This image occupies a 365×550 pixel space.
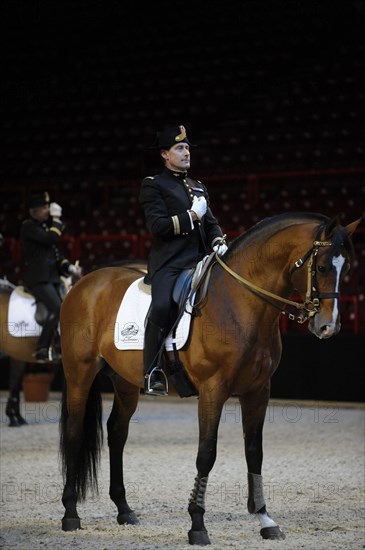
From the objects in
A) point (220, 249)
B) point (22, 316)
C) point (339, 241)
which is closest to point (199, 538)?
point (220, 249)

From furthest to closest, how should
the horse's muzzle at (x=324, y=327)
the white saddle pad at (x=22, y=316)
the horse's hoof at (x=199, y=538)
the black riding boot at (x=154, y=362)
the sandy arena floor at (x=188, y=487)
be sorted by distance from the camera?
the white saddle pad at (x=22, y=316), the black riding boot at (x=154, y=362), the sandy arena floor at (x=188, y=487), the horse's hoof at (x=199, y=538), the horse's muzzle at (x=324, y=327)

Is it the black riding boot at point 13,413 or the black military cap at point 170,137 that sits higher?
the black military cap at point 170,137

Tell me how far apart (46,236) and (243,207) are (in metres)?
4.74

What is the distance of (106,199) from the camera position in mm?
14555

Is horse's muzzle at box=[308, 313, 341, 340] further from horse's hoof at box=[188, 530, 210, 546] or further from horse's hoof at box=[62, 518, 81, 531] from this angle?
horse's hoof at box=[62, 518, 81, 531]

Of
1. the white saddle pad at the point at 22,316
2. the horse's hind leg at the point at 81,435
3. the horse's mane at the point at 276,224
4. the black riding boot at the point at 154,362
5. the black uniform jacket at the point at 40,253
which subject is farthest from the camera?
the white saddle pad at the point at 22,316

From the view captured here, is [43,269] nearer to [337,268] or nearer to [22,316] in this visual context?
[22,316]

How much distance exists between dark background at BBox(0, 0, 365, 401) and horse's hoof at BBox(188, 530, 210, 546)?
265 inches

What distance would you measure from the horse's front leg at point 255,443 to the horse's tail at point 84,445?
3.05 feet

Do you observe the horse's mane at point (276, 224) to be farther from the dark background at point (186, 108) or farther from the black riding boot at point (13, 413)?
the dark background at point (186, 108)

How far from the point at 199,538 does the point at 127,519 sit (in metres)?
0.65

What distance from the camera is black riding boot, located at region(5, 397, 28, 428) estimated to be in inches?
369

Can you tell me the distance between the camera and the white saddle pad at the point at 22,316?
31.4 feet

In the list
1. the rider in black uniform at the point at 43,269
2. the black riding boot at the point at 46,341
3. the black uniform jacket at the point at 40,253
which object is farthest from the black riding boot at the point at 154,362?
the black riding boot at the point at 46,341
